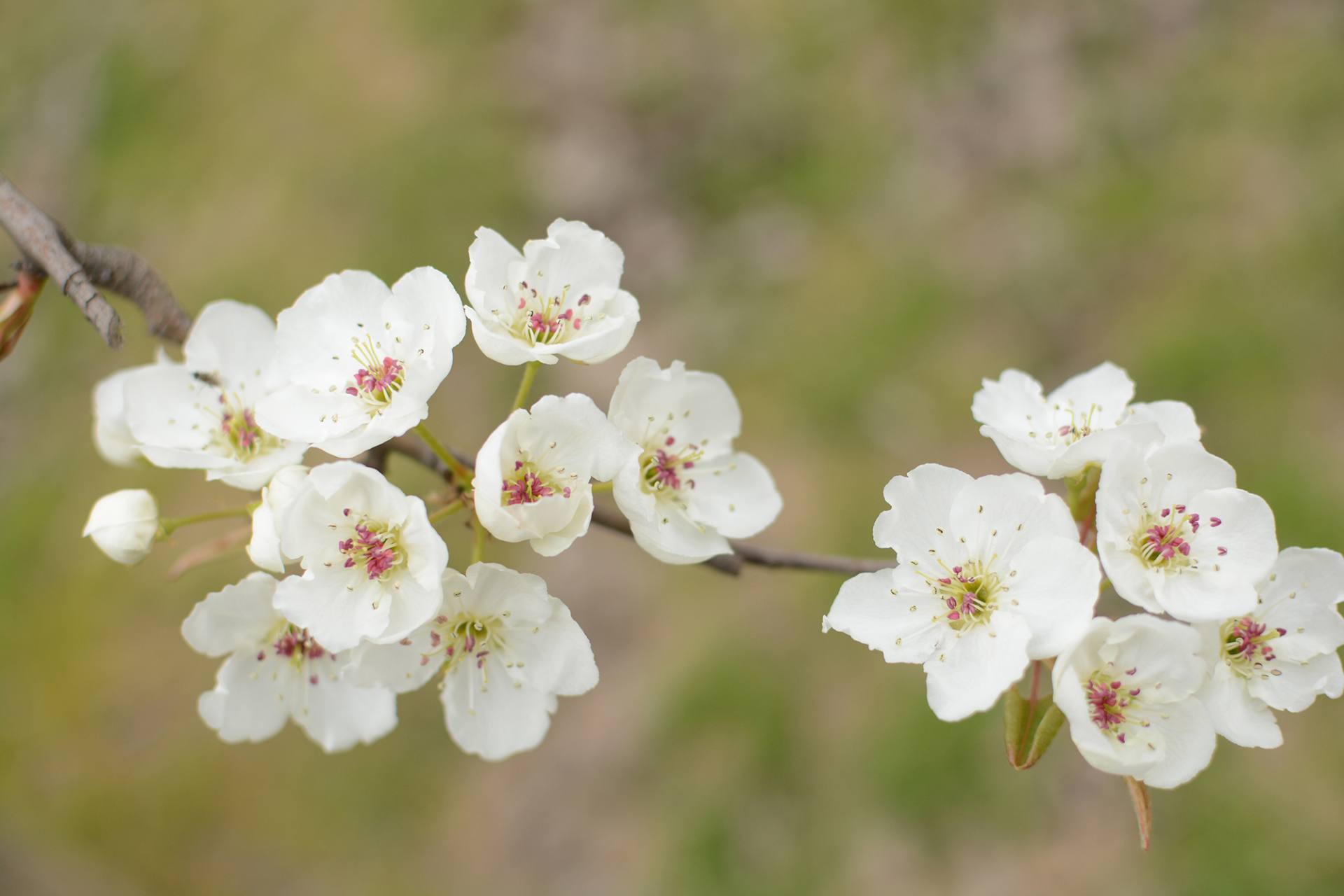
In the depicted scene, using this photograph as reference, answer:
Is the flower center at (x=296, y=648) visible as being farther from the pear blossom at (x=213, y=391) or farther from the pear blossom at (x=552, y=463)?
the pear blossom at (x=552, y=463)

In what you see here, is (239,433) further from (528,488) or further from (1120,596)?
(1120,596)

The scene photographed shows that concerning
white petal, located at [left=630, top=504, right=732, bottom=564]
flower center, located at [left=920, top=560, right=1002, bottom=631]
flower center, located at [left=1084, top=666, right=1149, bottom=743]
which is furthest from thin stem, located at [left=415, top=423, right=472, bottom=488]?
flower center, located at [left=1084, top=666, right=1149, bottom=743]

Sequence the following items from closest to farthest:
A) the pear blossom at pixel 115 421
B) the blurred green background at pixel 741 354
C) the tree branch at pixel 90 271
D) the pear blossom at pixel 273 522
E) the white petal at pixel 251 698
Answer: the tree branch at pixel 90 271 < the pear blossom at pixel 273 522 < the white petal at pixel 251 698 < the pear blossom at pixel 115 421 < the blurred green background at pixel 741 354

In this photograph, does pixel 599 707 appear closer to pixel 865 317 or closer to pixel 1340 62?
pixel 865 317

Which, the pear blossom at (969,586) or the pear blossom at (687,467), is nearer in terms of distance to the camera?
the pear blossom at (969,586)

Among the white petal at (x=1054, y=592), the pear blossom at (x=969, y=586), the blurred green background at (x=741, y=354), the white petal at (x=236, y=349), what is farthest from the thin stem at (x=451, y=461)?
the blurred green background at (x=741, y=354)
